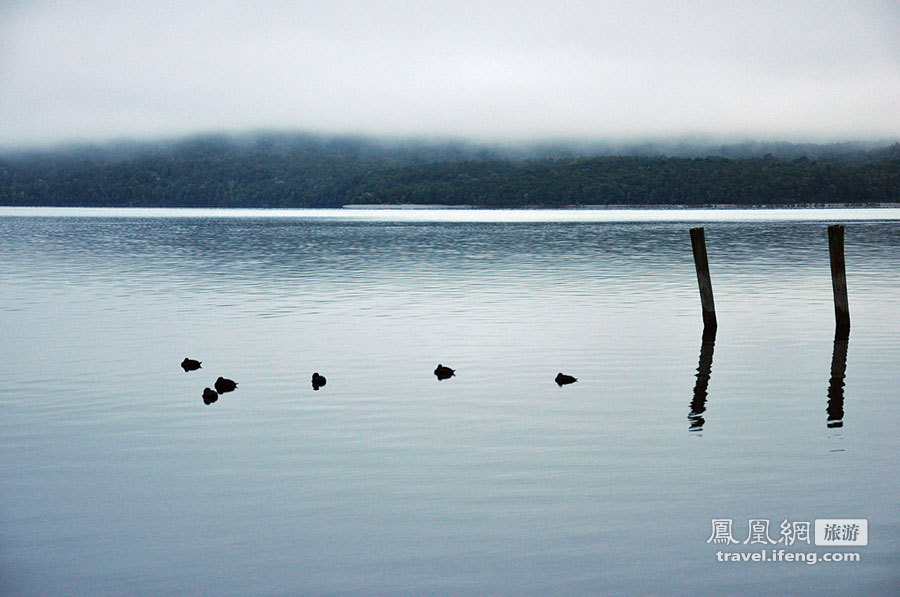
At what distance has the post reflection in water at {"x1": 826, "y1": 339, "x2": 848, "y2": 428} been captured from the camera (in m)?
18.7

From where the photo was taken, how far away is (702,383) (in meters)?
22.5

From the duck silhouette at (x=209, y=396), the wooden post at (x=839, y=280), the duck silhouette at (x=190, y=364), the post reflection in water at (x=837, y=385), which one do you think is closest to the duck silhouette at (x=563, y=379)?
the post reflection in water at (x=837, y=385)

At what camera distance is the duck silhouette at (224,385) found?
2125cm

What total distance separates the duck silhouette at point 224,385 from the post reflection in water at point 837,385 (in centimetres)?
1080

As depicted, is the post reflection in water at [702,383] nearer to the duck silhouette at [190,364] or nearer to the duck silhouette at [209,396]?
the duck silhouette at [209,396]

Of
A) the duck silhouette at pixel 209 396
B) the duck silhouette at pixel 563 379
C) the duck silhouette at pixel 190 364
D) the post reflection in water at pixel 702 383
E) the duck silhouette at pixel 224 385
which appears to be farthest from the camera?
the duck silhouette at pixel 190 364

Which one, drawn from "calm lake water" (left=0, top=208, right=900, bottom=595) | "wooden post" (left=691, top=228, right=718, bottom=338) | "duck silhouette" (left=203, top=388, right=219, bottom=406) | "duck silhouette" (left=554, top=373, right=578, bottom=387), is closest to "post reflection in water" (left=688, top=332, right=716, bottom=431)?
"calm lake water" (left=0, top=208, right=900, bottom=595)

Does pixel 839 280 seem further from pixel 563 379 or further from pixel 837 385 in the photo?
pixel 563 379

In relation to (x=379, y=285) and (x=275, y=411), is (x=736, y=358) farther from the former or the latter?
(x=379, y=285)

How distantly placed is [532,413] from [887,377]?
8.66 m

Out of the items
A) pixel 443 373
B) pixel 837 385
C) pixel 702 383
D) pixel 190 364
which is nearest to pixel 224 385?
pixel 190 364

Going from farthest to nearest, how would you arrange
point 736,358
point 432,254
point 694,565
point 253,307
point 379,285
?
point 432,254, point 379,285, point 253,307, point 736,358, point 694,565

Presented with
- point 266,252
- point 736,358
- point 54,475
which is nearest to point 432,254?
point 266,252

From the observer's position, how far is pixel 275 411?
19.5 metres
